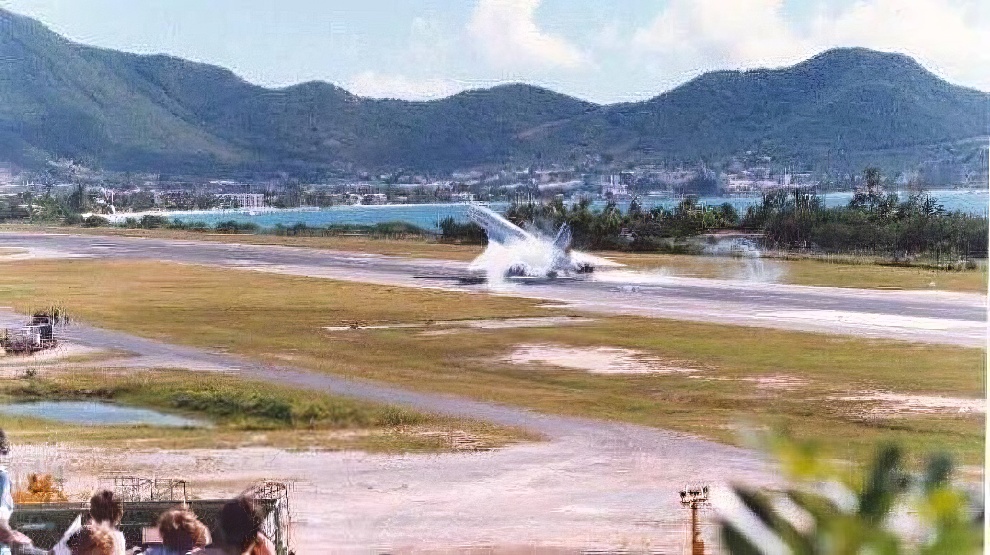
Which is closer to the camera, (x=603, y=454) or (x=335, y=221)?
(x=603, y=454)

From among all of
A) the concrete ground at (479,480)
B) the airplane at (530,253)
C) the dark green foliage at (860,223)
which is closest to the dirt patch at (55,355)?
the concrete ground at (479,480)

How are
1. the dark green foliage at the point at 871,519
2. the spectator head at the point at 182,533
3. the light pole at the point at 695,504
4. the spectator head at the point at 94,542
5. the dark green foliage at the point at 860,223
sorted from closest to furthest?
the dark green foliage at the point at 871,519, the spectator head at the point at 94,542, the spectator head at the point at 182,533, the light pole at the point at 695,504, the dark green foliage at the point at 860,223

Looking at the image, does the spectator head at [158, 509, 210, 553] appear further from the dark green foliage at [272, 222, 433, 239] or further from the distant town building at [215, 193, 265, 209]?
the distant town building at [215, 193, 265, 209]

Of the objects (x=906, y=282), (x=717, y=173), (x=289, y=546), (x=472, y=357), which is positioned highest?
(x=717, y=173)

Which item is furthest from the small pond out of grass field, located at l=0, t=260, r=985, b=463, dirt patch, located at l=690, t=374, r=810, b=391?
dirt patch, located at l=690, t=374, r=810, b=391

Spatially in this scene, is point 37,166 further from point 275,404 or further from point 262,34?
point 275,404

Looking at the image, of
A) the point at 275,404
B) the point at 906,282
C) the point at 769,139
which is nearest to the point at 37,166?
the point at 275,404

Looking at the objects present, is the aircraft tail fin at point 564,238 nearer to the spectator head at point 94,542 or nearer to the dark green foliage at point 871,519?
the spectator head at point 94,542

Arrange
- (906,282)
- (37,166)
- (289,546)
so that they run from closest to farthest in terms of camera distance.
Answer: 1. (289,546)
2. (906,282)
3. (37,166)
